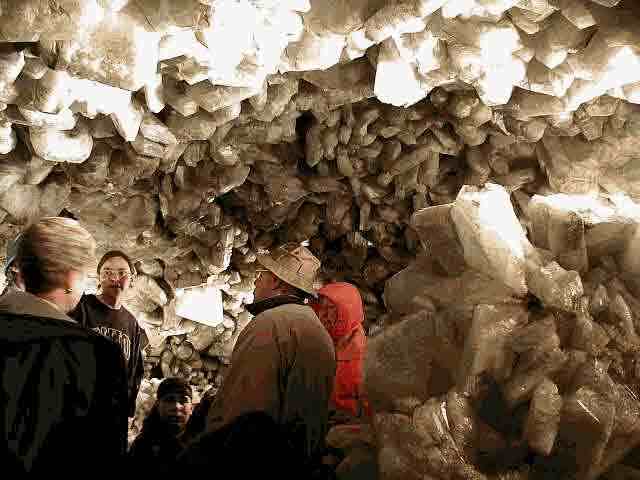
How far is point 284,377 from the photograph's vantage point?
237cm

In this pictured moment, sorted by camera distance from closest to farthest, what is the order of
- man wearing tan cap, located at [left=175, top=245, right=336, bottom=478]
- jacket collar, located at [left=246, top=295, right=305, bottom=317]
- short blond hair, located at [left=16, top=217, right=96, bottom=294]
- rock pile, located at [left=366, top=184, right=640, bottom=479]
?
short blond hair, located at [left=16, top=217, right=96, bottom=294]
rock pile, located at [left=366, top=184, right=640, bottom=479]
man wearing tan cap, located at [left=175, top=245, right=336, bottom=478]
jacket collar, located at [left=246, top=295, right=305, bottom=317]

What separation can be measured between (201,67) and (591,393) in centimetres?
199

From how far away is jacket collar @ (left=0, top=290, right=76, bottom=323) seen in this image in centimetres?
175

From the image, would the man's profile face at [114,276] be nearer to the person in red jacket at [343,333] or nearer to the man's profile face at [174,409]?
the man's profile face at [174,409]

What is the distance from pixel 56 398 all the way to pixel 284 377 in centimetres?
92

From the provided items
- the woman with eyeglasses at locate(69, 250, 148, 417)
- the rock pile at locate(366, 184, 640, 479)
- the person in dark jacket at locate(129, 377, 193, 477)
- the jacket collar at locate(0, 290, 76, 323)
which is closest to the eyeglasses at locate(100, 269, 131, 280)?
the woman with eyeglasses at locate(69, 250, 148, 417)

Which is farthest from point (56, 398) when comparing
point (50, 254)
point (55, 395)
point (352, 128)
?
point (352, 128)

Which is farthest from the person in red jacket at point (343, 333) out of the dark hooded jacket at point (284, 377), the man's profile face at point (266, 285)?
the dark hooded jacket at point (284, 377)

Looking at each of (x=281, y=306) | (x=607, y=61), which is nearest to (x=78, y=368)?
(x=281, y=306)

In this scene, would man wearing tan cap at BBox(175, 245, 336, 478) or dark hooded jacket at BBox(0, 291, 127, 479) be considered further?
man wearing tan cap at BBox(175, 245, 336, 478)

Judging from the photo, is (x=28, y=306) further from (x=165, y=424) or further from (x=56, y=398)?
(x=165, y=424)

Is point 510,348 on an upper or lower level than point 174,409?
upper

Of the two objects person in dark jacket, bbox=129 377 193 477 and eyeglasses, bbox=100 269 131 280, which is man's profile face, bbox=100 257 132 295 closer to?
eyeglasses, bbox=100 269 131 280

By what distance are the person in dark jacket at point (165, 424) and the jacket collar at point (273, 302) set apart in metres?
1.24
